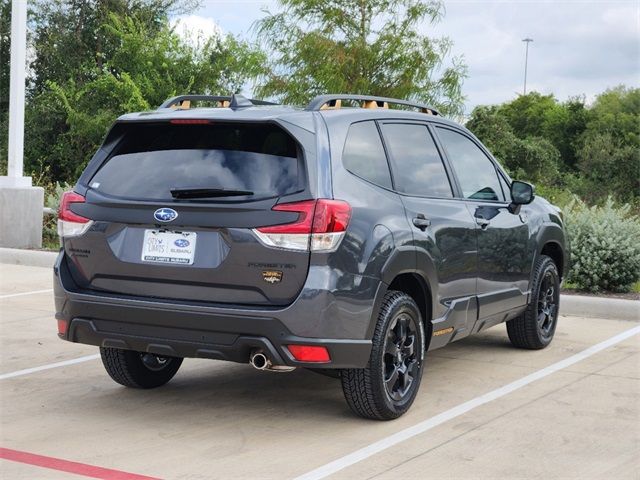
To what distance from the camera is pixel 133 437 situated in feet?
17.7

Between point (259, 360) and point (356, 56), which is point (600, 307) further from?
point (356, 56)

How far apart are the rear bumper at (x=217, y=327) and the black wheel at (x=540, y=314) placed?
2.83m

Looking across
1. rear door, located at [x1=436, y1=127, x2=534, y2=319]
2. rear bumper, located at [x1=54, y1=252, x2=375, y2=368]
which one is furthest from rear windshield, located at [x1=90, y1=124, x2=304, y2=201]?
rear door, located at [x1=436, y1=127, x2=534, y2=319]

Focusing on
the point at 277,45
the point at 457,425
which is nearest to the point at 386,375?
the point at 457,425

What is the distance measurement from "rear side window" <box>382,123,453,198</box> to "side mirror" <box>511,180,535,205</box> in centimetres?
91

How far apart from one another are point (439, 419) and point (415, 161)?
5.33 feet

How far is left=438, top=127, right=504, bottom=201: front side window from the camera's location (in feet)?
22.5

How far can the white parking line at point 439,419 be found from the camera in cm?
488

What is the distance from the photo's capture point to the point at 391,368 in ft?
18.8

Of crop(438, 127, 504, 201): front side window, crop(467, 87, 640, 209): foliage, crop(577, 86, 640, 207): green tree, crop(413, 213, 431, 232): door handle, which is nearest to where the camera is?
crop(413, 213, 431, 232): door handle

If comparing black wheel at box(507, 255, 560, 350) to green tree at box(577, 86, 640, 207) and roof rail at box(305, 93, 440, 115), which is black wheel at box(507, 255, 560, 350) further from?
green tree at box(577, 86, 640, 207)

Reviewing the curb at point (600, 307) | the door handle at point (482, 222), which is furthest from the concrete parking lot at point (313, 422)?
the curb at point (600, 307)

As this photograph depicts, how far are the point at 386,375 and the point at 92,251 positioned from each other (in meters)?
1.80

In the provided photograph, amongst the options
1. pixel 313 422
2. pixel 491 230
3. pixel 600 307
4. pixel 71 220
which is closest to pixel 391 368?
pixel 313 422
